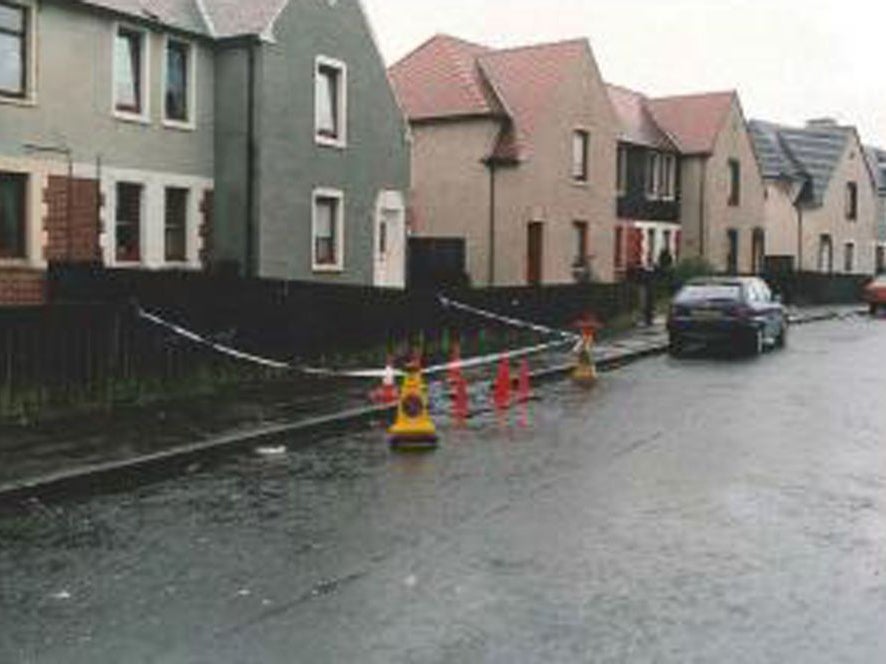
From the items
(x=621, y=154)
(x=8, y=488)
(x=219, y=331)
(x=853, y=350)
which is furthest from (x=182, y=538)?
(x=621, y=154)

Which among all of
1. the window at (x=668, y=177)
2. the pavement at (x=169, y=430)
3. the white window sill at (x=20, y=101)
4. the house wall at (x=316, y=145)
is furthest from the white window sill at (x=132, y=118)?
the window at (x=668, y=177)

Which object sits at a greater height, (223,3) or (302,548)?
(223,3)

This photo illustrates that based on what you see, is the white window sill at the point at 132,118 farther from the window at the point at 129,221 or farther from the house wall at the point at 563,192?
the house wall at the point at 563,192

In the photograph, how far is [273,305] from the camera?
63.3ft

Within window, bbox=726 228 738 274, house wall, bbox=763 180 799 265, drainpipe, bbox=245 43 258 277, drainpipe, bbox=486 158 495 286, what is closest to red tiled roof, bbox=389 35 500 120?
drainpipe, bbox=486 158 495 286

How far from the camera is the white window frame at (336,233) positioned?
98.1 feet

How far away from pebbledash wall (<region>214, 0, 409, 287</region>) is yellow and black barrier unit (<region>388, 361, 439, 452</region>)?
50.3 feet

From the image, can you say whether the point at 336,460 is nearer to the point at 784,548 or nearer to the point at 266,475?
the point at 266,475

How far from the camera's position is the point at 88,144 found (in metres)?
25.0

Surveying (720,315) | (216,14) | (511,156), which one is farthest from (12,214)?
(511,156)

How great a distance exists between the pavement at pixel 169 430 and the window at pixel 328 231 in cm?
1165

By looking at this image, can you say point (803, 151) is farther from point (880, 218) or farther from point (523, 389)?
point (523, 389)

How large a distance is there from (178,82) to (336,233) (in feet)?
17.6

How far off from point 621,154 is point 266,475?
37686 mm
